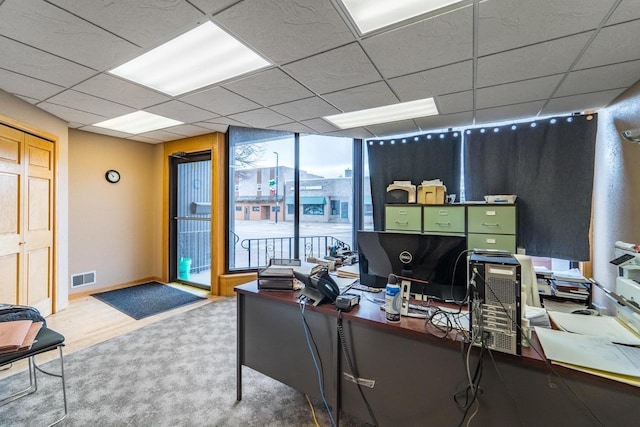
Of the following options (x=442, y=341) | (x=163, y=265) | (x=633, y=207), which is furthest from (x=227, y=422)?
(x=163, y=265)

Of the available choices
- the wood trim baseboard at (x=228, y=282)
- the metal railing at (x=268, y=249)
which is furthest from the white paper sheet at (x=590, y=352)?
the wood trim baseboard at (x=228, y=282)

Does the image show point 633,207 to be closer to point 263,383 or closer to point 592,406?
point 592,406

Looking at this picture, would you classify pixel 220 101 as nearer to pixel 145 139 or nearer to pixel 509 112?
pixel 145 139

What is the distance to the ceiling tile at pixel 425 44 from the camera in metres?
1.62

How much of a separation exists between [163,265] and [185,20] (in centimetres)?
431

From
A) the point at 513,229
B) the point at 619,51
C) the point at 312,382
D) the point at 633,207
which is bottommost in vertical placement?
the point at 312,382

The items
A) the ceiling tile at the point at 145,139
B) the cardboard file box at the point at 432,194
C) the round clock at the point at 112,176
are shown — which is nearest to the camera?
the cardboard file box at the point at 432,194

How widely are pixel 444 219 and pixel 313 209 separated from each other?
198 centimetres

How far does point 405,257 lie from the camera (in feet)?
5.23

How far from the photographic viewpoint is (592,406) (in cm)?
103

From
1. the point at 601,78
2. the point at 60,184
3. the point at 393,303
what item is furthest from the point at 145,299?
the point at 601,78

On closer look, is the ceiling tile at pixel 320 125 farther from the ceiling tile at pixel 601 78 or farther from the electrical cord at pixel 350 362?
the electrical cord at pixel 350 362

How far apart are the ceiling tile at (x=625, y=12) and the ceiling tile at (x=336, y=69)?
4.42 feet

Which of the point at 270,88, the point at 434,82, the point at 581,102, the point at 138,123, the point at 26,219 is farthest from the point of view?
the point at 138,123
